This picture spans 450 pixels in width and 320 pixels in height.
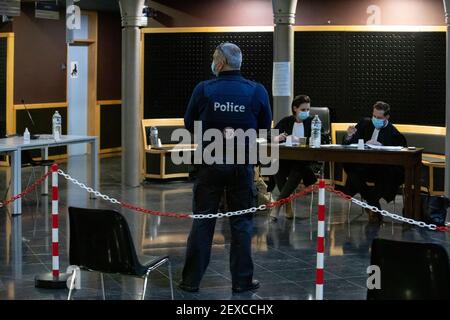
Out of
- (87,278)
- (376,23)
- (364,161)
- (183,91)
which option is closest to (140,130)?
(183,91)

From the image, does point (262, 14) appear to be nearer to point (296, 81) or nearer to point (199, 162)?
point (296, 81)

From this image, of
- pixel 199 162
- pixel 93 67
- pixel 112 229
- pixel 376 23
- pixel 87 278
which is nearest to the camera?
pixel 112 229

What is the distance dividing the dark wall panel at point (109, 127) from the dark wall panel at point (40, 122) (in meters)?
1.13

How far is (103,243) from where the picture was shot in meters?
5.83

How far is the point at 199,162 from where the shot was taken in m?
6.66

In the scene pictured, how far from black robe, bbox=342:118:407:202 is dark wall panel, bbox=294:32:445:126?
282 centimetres

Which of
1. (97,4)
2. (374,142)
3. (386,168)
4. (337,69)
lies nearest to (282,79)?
(337,69)

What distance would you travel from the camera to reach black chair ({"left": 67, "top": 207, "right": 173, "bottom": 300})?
18.9 ft

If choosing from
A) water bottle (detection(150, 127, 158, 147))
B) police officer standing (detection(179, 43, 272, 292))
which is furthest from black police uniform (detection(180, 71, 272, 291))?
water bottle (detection(150, 127, 158, 147))

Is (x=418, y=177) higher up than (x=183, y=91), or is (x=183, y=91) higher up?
(x=183, y=91)

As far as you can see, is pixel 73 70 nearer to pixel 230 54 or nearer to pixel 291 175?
pixel 291 175

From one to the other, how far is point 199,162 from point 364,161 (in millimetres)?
3643

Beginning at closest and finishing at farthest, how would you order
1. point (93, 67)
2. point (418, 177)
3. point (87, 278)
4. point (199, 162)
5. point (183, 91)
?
point (199, 162), point (87, 278), point (418, 177), point (183, 91), point (93, 67)

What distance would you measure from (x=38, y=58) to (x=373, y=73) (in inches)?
253
